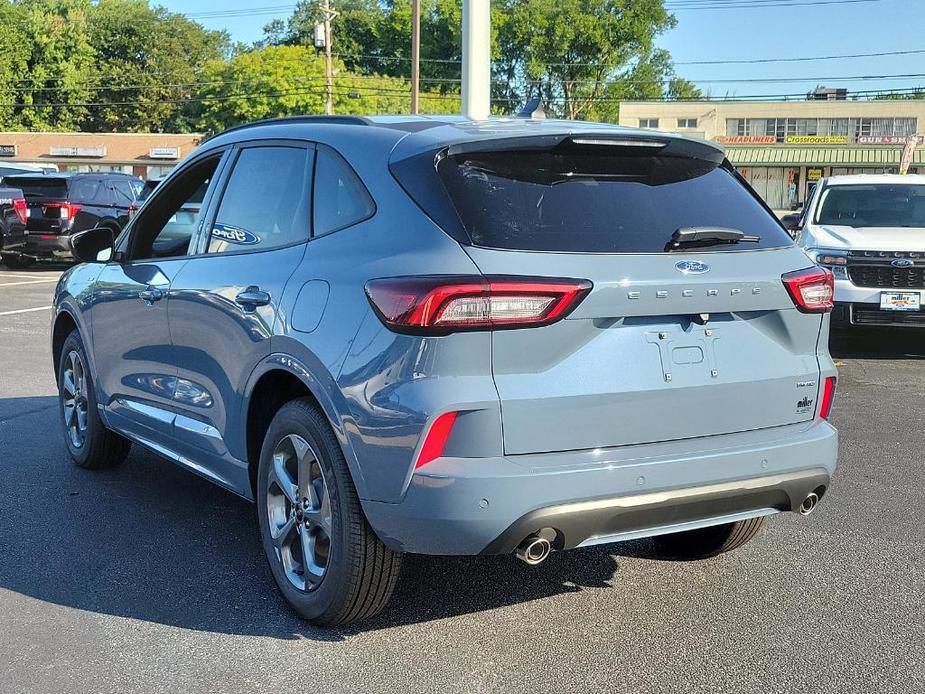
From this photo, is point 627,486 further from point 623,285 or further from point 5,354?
point 5,354

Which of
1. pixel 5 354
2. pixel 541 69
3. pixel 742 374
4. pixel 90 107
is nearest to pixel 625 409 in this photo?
pixel 742 374

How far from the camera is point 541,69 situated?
277 feet

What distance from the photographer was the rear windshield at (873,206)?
11.6 metres

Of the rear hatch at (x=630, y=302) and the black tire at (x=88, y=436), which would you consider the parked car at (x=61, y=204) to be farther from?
the rear hatch at (x=630, y=302)

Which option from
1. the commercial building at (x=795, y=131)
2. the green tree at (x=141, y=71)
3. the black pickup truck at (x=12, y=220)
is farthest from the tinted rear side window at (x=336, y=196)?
the green tree at (x=141, y=71)

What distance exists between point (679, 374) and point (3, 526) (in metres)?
3.33

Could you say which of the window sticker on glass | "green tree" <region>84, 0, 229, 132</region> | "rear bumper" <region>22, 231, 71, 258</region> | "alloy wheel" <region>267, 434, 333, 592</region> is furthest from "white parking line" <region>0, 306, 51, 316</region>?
"green tree" <region>84, 0, 229, 132</region>

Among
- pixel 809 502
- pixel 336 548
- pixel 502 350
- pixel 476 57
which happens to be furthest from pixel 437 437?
pixel 476 57

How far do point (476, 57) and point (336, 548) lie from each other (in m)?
12.4

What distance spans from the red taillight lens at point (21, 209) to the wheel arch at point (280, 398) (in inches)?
723

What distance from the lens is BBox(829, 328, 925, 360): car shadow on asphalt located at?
1104 cm

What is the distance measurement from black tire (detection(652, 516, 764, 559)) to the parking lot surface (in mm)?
79

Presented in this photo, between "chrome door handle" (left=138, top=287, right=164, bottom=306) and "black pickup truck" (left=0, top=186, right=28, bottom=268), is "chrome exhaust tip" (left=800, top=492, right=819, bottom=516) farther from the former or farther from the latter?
"black pickup truck" (left=0, top=186, right=28, bottom=268)

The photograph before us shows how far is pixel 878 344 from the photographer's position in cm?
1200
